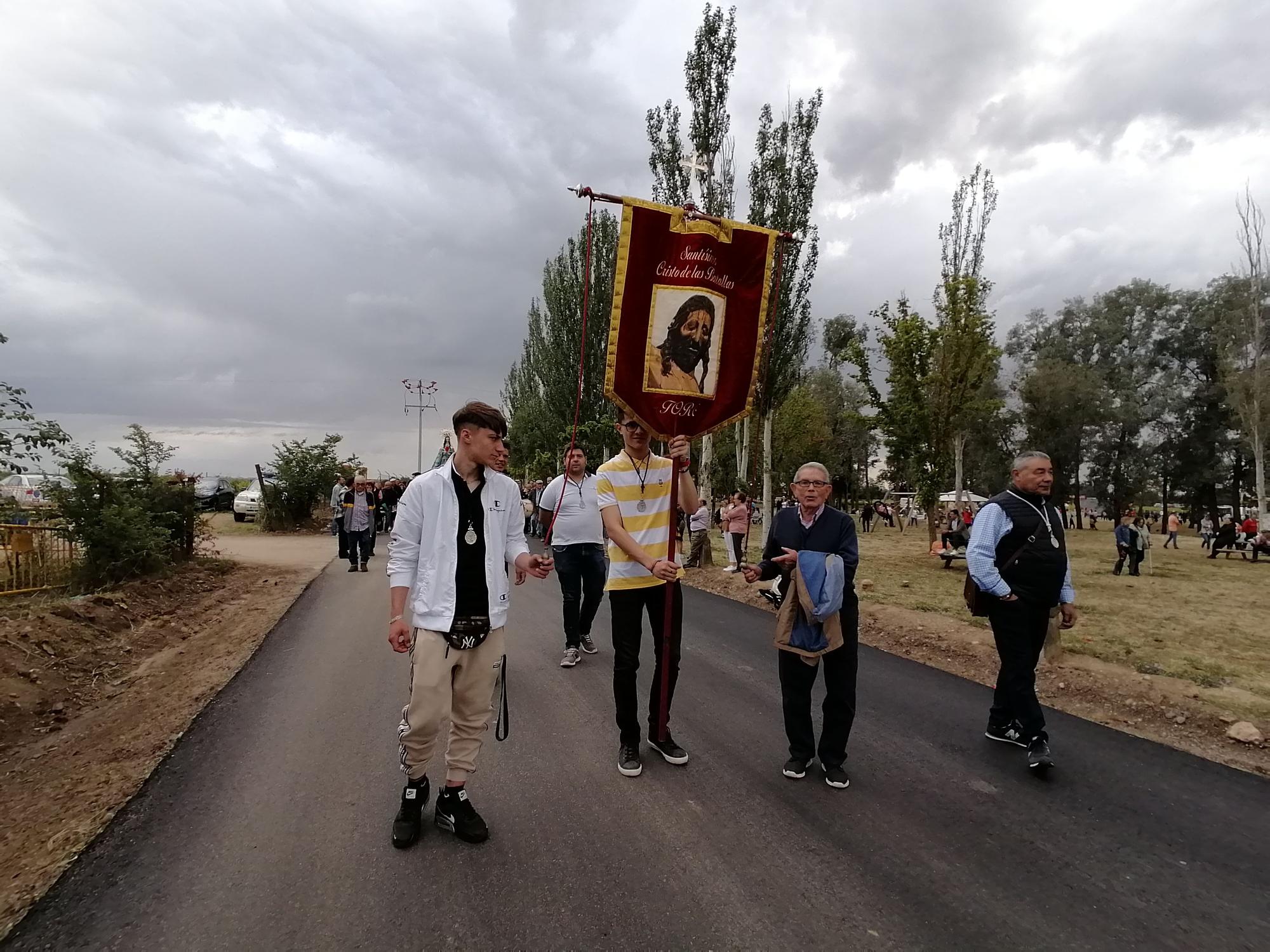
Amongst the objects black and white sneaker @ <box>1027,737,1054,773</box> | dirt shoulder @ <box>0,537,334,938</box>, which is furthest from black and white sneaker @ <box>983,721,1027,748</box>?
dirt shoulder @ <box>0,537,334,938</box>

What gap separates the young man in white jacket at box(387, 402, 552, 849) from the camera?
9.68 ft

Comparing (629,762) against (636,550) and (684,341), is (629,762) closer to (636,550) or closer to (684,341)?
(636,550)

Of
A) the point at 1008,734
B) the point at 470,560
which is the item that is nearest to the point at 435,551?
the point at 470,560

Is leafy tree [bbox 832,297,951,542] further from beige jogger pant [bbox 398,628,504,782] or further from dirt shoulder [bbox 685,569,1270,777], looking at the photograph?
beige jogger pant [bbox 398,628,504,782]

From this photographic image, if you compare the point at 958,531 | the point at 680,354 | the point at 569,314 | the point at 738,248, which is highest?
the point at 569,314

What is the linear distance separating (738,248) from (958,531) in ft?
43.9

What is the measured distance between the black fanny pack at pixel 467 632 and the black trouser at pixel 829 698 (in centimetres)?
167

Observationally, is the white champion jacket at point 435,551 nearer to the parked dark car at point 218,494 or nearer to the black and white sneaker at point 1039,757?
the black and white sneaker at point 1039,757

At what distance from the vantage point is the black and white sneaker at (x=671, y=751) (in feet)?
12.5

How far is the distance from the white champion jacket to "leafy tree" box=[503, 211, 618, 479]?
49.6ft

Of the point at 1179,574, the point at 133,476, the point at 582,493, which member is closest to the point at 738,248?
the point at 582,493

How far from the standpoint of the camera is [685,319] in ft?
13.5

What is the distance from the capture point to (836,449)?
161 ft

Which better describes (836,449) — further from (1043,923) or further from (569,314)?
(1043,923)
